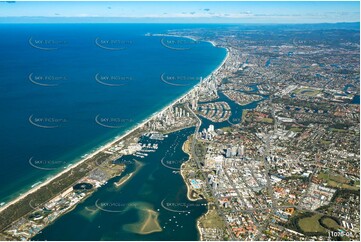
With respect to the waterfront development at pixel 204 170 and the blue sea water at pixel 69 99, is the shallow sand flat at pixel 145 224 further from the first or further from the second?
the blue sea water at pixel 69 99

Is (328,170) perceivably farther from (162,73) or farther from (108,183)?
(162,73)

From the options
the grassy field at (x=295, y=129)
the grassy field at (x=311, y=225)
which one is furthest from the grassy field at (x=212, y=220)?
the grassy field at (x=295, y=129)

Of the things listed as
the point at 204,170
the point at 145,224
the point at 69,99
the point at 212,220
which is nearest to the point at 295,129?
the point at 204,170

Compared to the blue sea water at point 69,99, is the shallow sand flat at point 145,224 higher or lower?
lower

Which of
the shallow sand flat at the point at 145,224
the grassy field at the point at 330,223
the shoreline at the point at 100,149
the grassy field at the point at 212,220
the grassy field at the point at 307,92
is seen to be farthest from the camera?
the grassy field at the point at 307,92

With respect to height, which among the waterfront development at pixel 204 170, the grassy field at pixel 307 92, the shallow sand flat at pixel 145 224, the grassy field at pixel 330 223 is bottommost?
the shallow sand flat at pixel 145 224

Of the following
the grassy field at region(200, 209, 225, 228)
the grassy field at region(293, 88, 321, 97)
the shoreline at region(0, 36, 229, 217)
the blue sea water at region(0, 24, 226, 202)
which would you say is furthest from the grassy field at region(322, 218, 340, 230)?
the grassy field at region(293, 88, 321, 97)

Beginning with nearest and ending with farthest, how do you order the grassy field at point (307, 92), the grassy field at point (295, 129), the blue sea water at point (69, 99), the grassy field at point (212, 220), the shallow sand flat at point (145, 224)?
the shallow sand flat at point (145, 224) < the grassy field at point (212, 220) < the blue sea water at point (69, 99) < the grassy field at point (295, 129) < the grassy field at point (307, 92)
